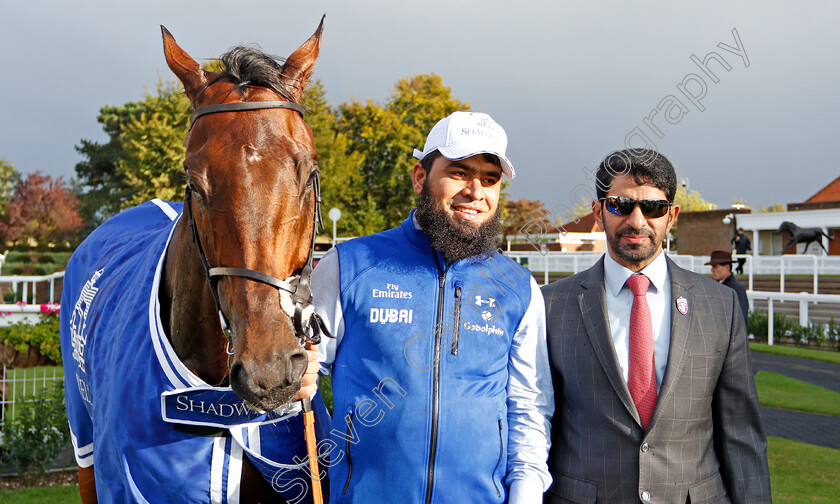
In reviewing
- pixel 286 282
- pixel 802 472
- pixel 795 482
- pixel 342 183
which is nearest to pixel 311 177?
pixel 286 282

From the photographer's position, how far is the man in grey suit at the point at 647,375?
241 cm

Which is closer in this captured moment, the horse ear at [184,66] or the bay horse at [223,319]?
the bay horse at [223,319]

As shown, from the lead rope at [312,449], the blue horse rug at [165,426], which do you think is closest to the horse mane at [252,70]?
the blue horse rug at [165,426]

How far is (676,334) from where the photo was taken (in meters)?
2.51

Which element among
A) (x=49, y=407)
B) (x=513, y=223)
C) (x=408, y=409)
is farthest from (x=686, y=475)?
(x=513, y=223)

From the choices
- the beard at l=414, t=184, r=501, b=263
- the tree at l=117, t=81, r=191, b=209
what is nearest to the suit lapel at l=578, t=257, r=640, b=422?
the beard at l=414, t=184, r=501, b=263

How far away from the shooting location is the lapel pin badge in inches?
101

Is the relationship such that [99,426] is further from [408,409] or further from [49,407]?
[49,407]

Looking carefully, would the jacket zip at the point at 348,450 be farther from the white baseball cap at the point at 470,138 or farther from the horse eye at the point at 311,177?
the white baseball cap at the point at 470,138

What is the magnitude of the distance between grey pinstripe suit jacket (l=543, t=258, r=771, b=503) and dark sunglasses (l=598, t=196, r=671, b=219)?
1.03ft

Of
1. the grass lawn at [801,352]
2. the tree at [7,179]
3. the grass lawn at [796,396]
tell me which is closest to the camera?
the grass lawn at [796,396]

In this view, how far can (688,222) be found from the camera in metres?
37.8

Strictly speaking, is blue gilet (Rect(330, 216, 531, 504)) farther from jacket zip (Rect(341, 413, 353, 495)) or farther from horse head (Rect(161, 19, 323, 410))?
horse head (Rect(161, 19, 323, 410))

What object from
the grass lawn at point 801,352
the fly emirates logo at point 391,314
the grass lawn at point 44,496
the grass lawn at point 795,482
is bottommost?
the grass lawn at point 44,496
